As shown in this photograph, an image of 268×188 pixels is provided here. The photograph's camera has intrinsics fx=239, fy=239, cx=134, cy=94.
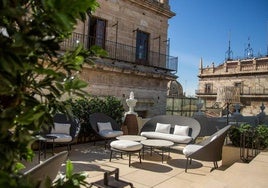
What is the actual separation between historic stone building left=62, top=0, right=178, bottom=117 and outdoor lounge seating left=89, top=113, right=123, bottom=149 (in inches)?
133

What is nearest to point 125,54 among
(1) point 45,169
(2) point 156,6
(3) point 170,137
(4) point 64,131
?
(2) point 156,6

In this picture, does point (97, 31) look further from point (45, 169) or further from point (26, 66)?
point (26, 66)

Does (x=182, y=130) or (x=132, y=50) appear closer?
(x=182, y=130)

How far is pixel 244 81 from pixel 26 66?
1270 inches

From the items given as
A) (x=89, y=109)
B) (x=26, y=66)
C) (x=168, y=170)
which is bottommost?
(x=168, y=170)

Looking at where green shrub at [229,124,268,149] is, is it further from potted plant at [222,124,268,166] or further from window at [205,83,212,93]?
window at [205,83,212,93]

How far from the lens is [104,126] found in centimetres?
711

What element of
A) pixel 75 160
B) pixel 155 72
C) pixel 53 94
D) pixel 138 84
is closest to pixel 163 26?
pixel 155 72

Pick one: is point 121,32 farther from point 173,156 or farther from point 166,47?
point 173,156

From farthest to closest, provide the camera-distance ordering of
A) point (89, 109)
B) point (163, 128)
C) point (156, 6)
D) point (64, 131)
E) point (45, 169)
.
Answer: point (156, 6) < point (89, 109) < point (163, 128) < point (64, 131) < point (45, 169)

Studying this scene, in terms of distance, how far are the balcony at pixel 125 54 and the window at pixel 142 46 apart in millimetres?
187

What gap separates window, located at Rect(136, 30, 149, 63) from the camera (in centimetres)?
1332

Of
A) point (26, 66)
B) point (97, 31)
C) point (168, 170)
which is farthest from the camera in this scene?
point (97, 31)

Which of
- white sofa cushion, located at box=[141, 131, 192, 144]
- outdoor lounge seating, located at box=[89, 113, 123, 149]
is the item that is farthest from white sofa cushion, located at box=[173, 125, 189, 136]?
outdoor lounge seating, located at box=[89, 113, 123, 149]
